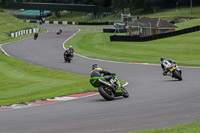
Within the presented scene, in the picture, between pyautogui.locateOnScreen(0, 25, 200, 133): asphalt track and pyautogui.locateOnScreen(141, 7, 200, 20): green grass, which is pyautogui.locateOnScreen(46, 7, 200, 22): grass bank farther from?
pyautogui.locateOnScreen(0, 25, 200, 133): asphalt track

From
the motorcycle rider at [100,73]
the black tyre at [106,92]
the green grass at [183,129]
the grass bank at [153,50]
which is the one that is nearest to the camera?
the green grass at [183,129]

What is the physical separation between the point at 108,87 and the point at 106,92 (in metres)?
0.22

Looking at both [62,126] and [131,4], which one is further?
[131,4]

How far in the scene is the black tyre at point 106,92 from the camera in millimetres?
16422

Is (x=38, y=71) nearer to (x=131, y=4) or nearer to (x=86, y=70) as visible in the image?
(x=86, y=70)

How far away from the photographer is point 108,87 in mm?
16594

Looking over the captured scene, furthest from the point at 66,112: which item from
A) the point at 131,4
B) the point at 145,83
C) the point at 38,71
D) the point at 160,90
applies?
the point at 131,4

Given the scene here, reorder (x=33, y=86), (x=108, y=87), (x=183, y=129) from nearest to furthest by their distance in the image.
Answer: (x=183, y=129) < (x=108, y=87) < (x=33, y=86)

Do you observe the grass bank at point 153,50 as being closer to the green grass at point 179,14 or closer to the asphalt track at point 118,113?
the asphalt track at point 118,113

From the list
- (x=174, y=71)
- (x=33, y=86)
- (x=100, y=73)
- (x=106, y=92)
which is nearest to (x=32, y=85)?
(x=33, y=86)

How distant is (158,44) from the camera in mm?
53094

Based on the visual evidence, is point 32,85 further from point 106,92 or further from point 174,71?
point 174,71

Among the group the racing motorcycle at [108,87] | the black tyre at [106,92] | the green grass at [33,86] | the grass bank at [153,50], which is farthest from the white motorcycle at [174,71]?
the grass bank at [153,50]

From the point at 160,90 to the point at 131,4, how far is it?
122 m
